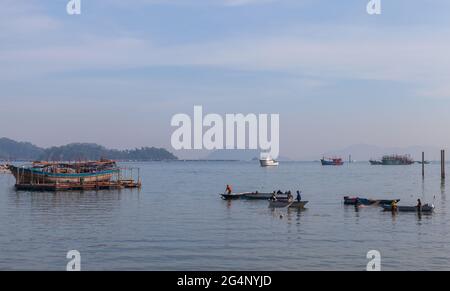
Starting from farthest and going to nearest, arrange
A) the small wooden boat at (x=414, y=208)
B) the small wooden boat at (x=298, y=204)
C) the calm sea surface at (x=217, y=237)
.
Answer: the small wooden boat at (x=298, y=204), the small wooden boat at (x=414, y=208), the calm sea surface at (x=217, y=237)

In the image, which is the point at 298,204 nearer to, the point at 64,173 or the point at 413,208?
the point at 413,208

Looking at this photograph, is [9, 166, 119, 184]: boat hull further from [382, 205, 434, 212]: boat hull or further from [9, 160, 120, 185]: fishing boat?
[382, 205, 434, 212]: boat hull

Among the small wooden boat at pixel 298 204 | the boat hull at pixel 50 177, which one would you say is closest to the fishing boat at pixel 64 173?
the boat hull at pixel 50 177

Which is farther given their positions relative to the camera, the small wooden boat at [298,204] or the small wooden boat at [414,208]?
the small wooden boat at [298,204]

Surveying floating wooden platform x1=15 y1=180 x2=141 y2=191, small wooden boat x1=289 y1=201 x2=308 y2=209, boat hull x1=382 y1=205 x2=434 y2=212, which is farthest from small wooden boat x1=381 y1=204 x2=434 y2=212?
floating wooden platform x1=15 y1=180 x2=141 y2=191

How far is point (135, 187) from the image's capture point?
110 m

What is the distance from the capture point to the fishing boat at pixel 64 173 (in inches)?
3895

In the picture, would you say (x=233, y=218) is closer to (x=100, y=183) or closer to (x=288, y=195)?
(x=288, y=195)

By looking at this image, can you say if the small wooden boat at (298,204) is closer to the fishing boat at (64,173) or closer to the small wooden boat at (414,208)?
the small wooden boat at (414,208)

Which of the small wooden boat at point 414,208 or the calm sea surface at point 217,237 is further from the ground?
the small wooden boat at point 414,208

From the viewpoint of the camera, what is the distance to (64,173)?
328ft

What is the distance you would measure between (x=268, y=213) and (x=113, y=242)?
2464 cm

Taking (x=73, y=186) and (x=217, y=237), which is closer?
(x=217, y=237)

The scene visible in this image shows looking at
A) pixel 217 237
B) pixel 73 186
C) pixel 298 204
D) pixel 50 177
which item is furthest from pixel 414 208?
pixel 50 177
